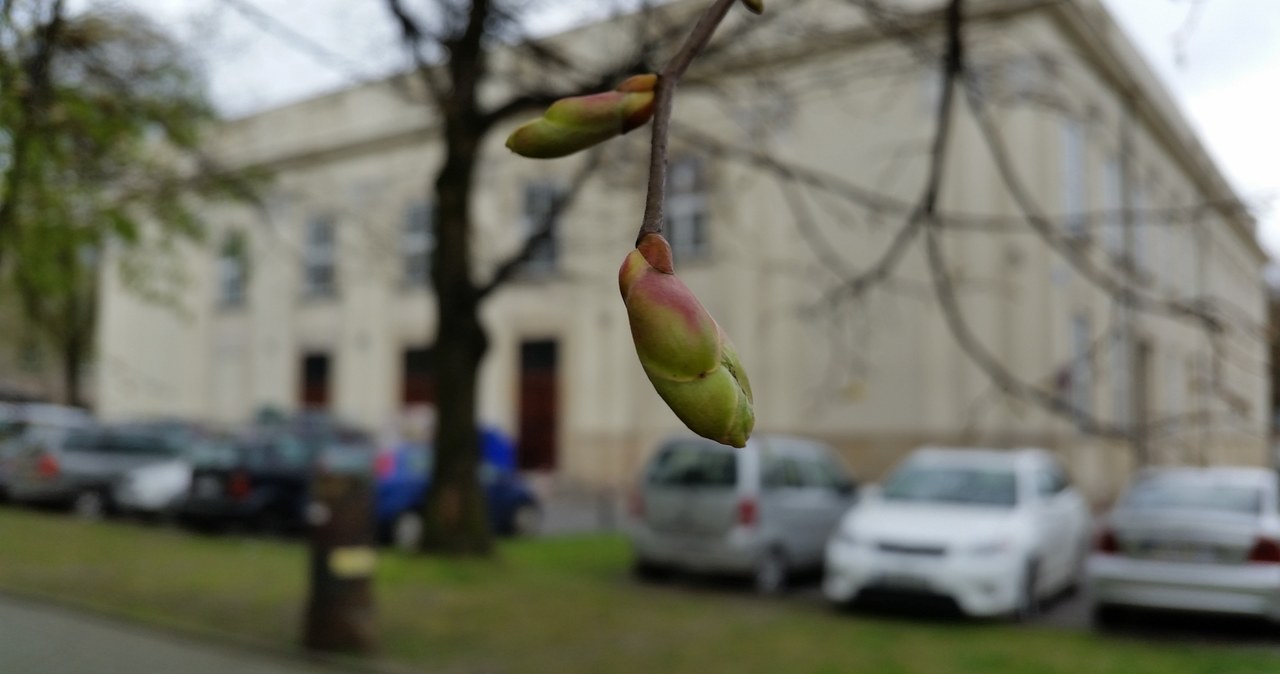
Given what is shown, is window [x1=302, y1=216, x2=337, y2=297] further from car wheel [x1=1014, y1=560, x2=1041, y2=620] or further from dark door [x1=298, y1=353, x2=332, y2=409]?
car wheel [x1=1014, y1=560, x2=1041, y2=620]

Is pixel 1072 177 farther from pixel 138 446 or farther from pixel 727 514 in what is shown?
pixel 138 446

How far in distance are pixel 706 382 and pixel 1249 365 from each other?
3661mm

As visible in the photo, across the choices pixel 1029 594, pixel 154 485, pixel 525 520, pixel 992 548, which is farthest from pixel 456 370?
pixel 154 485

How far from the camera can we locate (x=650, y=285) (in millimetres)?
913

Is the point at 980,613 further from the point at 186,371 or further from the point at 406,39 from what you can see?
the point at 186,371

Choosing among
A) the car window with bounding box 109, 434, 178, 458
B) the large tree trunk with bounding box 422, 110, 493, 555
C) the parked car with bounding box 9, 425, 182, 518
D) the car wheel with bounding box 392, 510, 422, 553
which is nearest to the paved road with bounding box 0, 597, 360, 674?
the large tree trunk with bounding box 422, 110, 493, 555

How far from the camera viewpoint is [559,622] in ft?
34.4

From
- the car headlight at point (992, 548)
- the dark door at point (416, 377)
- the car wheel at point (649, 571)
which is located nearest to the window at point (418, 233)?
the dark door at point (416, 377)

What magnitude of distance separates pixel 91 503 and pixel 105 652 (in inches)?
472

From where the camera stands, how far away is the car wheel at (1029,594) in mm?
11336

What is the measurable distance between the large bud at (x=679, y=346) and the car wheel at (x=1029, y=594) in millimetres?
11209

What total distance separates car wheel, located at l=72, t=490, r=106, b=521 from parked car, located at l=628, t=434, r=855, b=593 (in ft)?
36.2

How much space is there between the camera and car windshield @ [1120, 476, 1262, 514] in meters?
11.1

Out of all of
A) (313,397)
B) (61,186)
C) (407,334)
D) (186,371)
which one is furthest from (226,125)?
(186,371)
